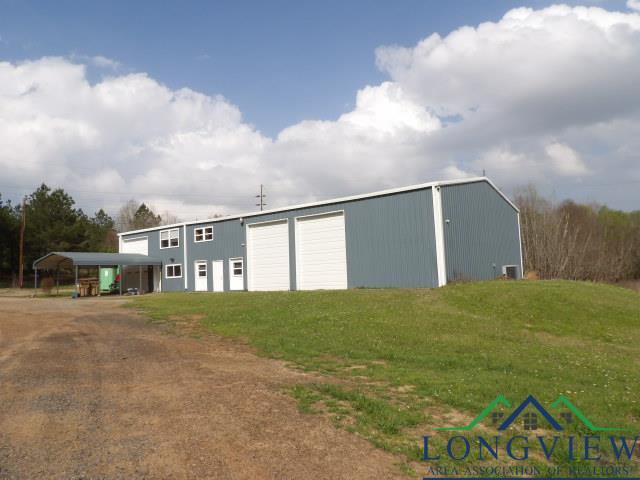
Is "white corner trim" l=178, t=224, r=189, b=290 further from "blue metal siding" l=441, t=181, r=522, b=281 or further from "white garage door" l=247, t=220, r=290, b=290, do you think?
"blue metal siding" l=441, t=181, r=522, b=281

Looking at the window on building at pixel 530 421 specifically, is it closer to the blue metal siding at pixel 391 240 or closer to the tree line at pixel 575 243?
the blue metal siding at pixel 391 240

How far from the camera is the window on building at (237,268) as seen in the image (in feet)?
103

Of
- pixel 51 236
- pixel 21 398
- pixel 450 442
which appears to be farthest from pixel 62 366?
pixel 51 236

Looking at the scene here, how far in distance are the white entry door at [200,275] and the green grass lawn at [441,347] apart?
40.8 feet

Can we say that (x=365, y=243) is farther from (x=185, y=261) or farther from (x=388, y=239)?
(x=185, y=261)

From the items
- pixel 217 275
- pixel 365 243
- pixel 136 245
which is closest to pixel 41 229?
pixel 136 245

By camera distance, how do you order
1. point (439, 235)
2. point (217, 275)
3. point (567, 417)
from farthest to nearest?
point (217, 275) → point (439, 235) → point (567, 417)

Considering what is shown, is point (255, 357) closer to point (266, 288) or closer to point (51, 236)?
point (266, 288)

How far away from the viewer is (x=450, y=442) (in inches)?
211

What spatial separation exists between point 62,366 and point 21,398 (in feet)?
7.14

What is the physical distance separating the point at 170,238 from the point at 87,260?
21.2ft

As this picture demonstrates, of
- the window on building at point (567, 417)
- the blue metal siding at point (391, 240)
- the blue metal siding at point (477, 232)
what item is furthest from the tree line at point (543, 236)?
the window on building at point (567, 417)

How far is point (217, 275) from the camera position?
32.8 metres

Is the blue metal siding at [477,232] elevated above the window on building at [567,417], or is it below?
above
